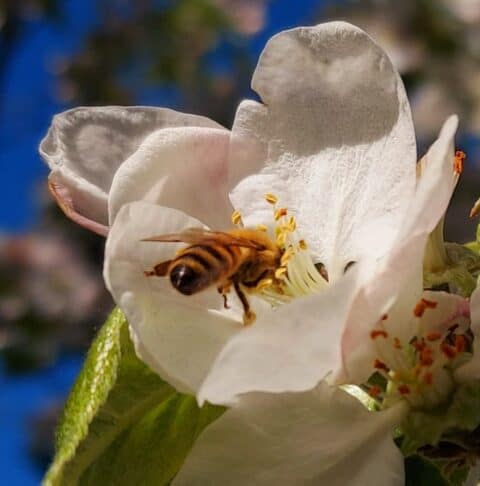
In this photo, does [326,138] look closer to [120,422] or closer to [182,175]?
[182,175]

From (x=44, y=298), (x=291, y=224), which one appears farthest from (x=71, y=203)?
(x=44, y=298)

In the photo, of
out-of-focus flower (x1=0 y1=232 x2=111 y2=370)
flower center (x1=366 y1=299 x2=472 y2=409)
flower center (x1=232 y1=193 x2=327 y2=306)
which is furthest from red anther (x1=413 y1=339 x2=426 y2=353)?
out-of-focus flower (x1=0 y1=232 x2=111 y2=370)

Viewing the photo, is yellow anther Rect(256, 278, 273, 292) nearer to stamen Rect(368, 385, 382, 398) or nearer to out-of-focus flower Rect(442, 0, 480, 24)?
stamen Rect(368, 385, 382, 398)

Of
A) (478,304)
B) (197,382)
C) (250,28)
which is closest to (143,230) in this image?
(197,382)

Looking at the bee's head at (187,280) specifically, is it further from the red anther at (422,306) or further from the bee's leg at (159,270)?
the red anther at (422,306)

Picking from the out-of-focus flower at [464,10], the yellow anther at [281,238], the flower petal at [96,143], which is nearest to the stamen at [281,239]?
the yellow anther at [281,238]

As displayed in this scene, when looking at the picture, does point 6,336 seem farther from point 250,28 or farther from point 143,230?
point 143,230
